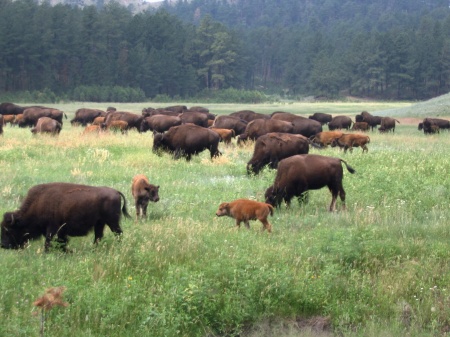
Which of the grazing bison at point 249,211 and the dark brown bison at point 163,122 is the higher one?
the grazing bison at point 249,211

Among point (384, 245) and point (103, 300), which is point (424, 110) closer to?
point (384, 245)

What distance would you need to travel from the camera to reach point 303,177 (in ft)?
39.5

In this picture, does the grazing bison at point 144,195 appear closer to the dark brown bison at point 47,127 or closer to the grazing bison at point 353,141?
the grazing bison at point 353,141

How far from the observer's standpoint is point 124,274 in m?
7.93

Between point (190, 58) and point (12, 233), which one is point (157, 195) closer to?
point (12, 233)

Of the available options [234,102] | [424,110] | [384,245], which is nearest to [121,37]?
[234,102]

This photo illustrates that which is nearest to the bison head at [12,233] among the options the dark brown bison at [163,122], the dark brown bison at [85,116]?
the dark brown bison at [163,122]

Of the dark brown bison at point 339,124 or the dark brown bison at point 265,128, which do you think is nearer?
the dark brown bison at point 265,128

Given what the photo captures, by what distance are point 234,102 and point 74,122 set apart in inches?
2067

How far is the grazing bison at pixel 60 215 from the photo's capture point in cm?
857

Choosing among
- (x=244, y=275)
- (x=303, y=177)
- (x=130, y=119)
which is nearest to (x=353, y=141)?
(x=303, y=177)

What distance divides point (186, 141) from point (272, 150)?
347 cm

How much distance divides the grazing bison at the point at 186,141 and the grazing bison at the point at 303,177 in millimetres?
7262

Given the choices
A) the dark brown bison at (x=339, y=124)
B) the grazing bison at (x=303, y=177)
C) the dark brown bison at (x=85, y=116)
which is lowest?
the dark brown bison at (x=85, y=116)
